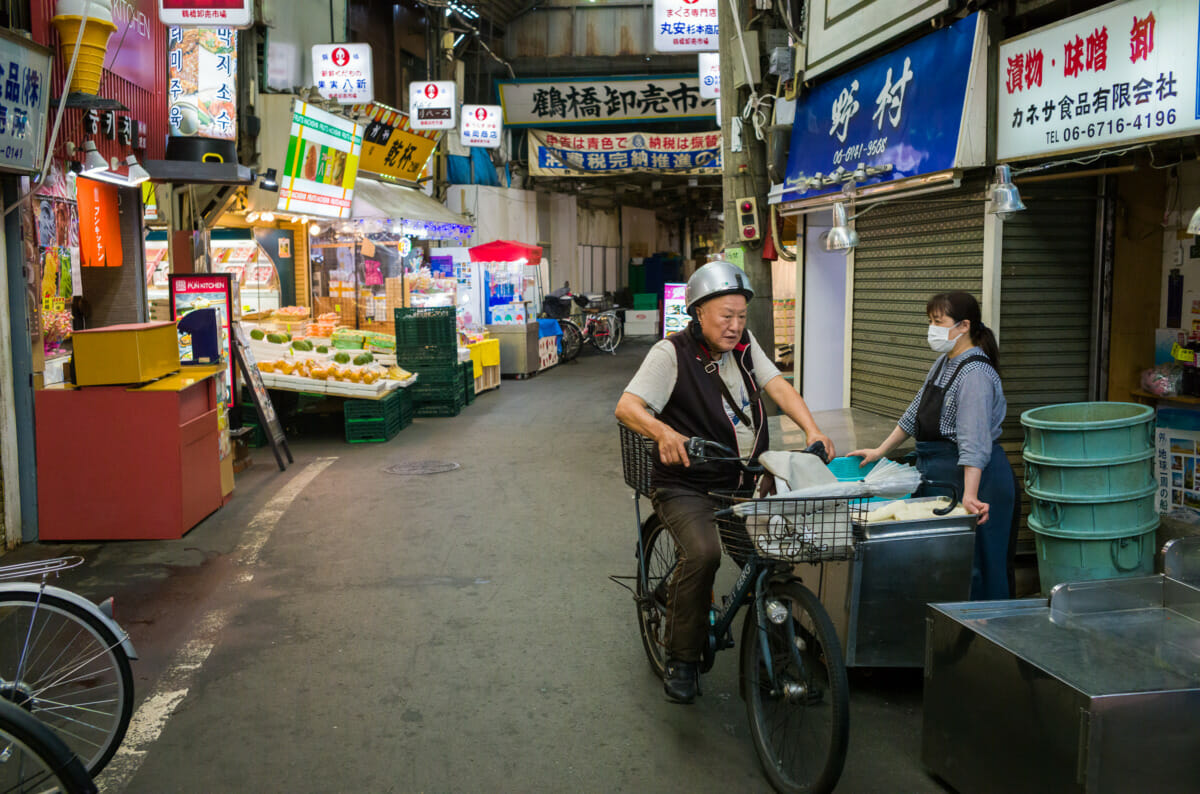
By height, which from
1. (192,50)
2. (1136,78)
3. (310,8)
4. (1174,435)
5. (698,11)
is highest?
(310,8)

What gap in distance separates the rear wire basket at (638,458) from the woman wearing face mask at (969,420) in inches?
49.5

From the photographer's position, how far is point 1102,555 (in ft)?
17.4

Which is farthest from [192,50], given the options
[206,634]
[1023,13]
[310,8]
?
[1023,13]

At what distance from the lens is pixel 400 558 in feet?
24.6

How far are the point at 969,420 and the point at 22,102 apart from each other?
655 cm

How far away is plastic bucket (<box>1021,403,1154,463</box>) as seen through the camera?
5.10 m

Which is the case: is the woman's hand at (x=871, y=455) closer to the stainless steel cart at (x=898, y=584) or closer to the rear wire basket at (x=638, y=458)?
the stainless steel cart at (x=898, y=584)

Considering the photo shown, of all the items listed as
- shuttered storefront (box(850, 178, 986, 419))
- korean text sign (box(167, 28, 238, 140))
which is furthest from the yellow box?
shuttered storefront (box(850, 178, 986, 419))

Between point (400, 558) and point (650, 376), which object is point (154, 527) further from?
point (650, 376)

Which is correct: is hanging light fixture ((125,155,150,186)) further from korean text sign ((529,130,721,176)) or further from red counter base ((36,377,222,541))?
korean text sign ((529,130,721,176))

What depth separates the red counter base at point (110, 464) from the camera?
25.7ft

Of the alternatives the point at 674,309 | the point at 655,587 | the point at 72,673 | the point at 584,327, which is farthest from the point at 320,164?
the point at 655,587

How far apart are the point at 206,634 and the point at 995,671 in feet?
14.2

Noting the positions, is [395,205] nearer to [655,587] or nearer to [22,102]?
[22,102]
